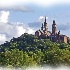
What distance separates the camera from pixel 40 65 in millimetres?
71562

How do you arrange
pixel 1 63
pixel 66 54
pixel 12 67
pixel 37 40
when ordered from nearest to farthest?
pixel 12 67 < pixel 1 63 < pixel 66 54 < pixel 37 40

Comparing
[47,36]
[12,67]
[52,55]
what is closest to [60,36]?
[47,36]

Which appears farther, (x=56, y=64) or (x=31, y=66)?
(x=56, y=64)

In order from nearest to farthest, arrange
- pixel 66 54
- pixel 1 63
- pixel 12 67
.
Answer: pixel 12 67
pixel 1 63
pixel 66 54

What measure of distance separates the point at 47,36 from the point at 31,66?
10900cm

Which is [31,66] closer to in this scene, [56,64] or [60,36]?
[56,64]

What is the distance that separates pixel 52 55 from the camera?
74.6 m

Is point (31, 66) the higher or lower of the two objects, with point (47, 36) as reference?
lower

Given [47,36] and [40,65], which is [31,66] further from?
[47,36]

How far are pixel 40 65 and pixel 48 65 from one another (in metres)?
1.41

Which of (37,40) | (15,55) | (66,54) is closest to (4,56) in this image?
(15,55)

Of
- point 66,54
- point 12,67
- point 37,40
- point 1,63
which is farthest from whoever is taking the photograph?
point 37,40

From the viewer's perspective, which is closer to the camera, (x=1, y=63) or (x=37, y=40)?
(x=1, y=63)

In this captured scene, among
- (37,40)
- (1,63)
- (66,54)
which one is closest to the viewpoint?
(1,63)
